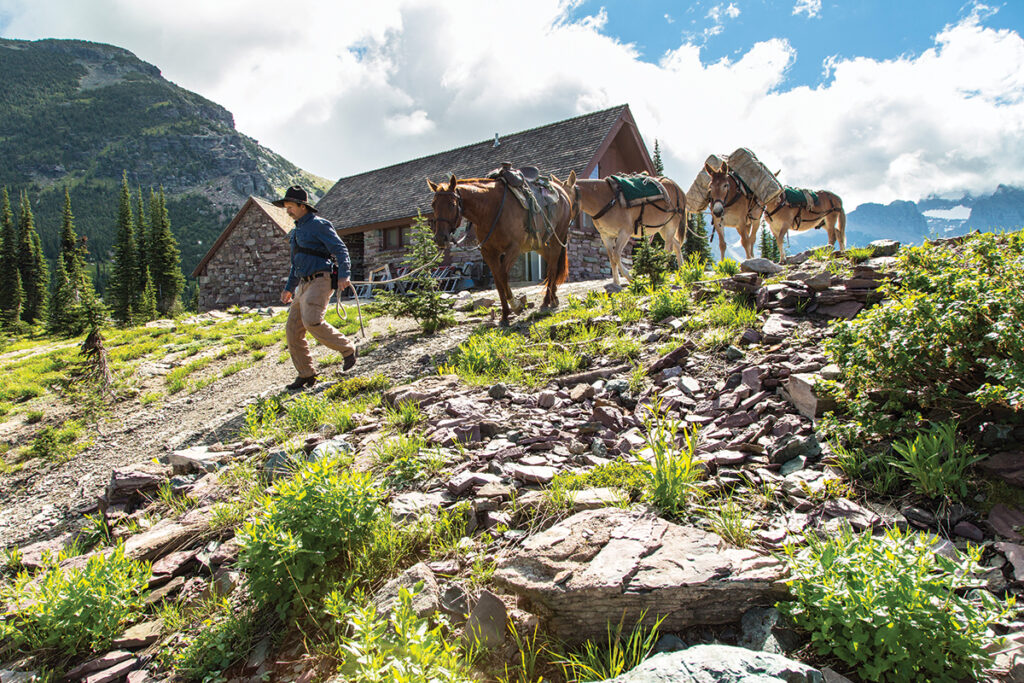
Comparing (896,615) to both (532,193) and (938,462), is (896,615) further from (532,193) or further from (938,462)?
(532,193)

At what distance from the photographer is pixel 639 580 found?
237 centimetres

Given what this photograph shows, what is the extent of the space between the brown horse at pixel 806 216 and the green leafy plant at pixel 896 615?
39.9ft

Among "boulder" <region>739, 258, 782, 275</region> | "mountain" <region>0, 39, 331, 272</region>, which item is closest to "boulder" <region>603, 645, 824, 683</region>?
"boulder" <region>739, 258, 782, 275</region>

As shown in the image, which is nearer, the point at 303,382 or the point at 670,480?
the point at 670,480

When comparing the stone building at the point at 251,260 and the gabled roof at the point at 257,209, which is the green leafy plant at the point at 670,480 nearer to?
the stone building at the point at 251,260

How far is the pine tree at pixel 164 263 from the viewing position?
132ft

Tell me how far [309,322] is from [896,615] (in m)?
6.97

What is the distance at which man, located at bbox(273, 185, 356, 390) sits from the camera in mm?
7129

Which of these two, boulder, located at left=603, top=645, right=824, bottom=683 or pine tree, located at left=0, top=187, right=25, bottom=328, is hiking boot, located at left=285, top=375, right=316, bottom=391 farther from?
pine tree, located at left=0, top=187, right=25, bottom=328

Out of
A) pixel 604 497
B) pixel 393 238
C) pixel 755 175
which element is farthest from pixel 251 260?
pixel 604 497

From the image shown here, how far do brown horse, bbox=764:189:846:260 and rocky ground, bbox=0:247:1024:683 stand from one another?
7332mm

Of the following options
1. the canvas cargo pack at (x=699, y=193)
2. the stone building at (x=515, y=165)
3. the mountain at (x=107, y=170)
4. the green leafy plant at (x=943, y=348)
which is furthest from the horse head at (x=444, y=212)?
the mountain at (x=107, y=170)

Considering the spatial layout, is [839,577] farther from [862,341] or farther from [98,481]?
[98,481]

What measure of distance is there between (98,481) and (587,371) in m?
5.56
